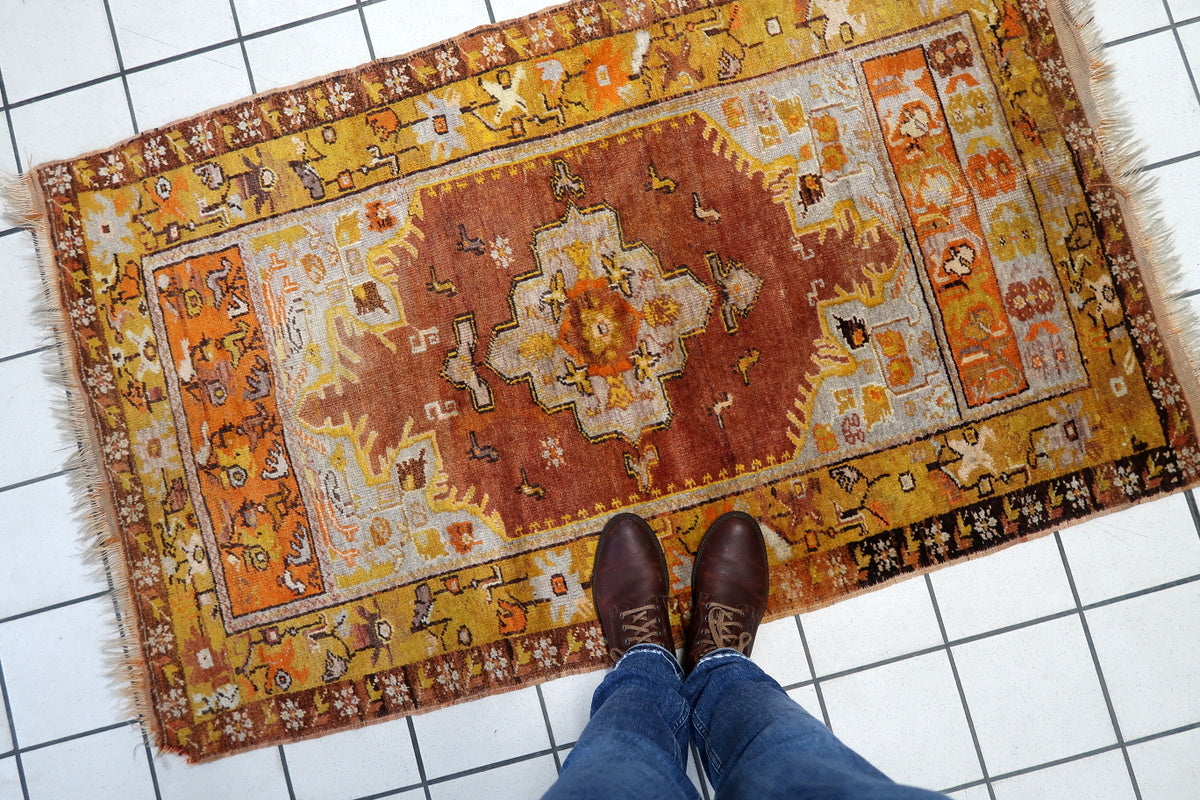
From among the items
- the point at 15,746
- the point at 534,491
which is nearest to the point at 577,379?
the point at 534,491

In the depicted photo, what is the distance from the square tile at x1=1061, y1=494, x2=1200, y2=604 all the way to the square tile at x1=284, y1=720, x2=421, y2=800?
4.29 ft

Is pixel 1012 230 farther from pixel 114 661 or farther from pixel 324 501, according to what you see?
pixel 114 661

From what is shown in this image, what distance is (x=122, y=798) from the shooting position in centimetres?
135

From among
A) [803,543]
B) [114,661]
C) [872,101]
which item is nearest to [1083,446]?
[803,543]

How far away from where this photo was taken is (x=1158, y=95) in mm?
1363

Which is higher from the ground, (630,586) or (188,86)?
(188,86)

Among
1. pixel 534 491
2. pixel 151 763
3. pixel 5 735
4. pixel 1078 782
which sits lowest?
pixel 1078 782

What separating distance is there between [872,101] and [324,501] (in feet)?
4.31

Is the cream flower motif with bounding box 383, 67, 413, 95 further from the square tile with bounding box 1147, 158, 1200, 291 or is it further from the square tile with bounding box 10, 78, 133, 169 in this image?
the square tile with bounding box 1147, 158, 1200, 291

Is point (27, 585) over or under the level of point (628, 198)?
under

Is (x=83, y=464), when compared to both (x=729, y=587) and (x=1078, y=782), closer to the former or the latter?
(x=729, y=587)

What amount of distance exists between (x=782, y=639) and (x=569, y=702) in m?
0.42

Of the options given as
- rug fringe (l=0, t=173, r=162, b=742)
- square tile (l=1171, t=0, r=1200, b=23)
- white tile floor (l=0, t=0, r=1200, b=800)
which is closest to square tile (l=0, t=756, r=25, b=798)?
white tile floor (l=0, t=0, r=1200, b=800)

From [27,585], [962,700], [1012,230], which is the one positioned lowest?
[962,700]
